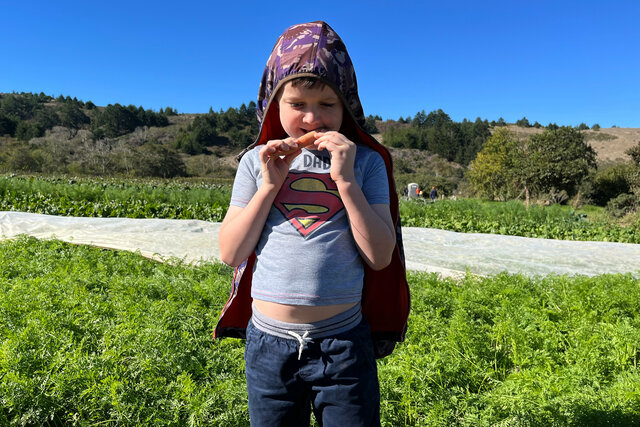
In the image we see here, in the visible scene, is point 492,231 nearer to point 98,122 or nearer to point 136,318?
point 136,318

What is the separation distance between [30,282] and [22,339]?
57.2 inches

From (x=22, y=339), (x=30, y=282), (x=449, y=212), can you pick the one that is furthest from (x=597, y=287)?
(x=449, y=212)

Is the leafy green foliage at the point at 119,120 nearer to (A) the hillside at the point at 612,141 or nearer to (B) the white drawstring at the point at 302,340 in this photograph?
(A) the hillside at the point at 612,141

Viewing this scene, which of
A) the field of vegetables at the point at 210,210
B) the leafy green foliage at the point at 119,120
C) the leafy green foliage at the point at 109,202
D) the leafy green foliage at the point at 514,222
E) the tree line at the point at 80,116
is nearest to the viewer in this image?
the leafy green foliage at the point at 514,222

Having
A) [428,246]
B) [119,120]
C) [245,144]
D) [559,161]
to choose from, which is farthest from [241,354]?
[119,120]

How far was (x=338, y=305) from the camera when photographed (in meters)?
1.08

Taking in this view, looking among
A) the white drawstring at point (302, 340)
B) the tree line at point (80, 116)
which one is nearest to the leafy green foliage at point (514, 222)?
the white drawstring at point (302, 340)

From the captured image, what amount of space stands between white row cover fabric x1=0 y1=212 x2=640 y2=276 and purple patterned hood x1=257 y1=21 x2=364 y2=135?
416 cm

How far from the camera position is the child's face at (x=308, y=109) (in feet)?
3.63

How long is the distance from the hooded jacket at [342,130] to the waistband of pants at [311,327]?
0.65 ft

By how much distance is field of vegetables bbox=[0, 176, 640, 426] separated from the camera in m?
2.04

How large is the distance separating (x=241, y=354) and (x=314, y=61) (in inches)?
84.4

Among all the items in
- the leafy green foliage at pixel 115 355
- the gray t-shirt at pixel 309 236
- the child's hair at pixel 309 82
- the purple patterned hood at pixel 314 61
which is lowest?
the leafy green foliage at pixel 115 355

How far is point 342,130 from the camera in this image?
131 centimetres
